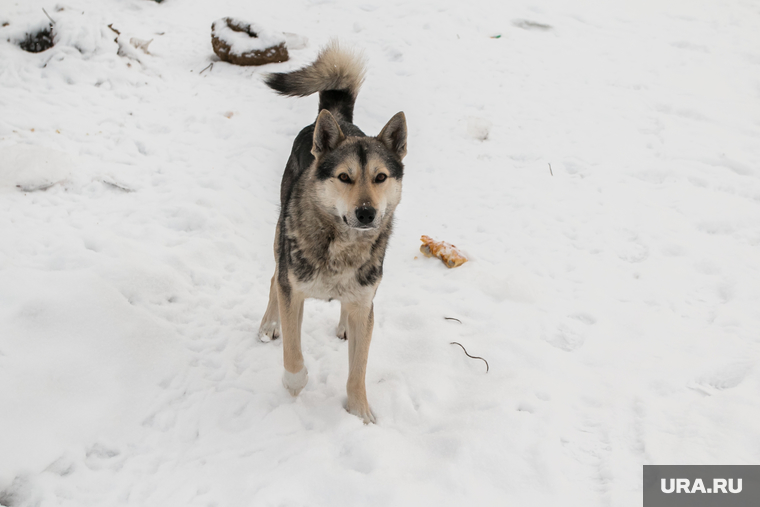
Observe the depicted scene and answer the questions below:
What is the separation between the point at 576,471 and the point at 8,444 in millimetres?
3254

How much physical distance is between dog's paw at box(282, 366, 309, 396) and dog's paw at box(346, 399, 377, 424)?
359mm

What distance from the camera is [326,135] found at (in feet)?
10.1

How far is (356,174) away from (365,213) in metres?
0.32

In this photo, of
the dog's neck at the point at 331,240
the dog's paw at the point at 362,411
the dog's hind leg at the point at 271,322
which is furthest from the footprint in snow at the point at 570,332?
the dog's hind leg at the point at 271,322

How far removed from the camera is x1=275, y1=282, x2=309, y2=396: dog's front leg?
3.06 metres

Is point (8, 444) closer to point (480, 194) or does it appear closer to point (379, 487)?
point (379, 487)

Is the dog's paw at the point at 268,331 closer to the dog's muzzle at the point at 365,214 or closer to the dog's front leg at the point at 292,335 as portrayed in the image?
the dog's front leg at the point at 292,335

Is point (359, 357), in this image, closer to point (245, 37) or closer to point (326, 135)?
point (326, 135)

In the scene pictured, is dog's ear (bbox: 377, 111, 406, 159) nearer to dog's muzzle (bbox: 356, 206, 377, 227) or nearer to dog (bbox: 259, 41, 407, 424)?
dog (bbox: 259, 41, 407, 424)

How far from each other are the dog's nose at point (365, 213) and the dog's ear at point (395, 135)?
0.71 metres

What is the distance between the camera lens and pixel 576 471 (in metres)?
2.74

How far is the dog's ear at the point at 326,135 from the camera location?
9.82ft

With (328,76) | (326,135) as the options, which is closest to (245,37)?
(328,76)

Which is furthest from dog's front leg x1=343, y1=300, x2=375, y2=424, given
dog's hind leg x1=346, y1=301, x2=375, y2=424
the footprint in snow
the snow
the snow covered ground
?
the snow
